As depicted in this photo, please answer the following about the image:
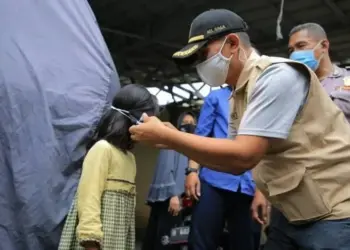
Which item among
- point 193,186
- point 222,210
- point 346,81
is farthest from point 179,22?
point 346,81

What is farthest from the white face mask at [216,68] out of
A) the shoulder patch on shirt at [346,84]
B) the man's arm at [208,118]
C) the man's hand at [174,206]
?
the man's hand at [174,206]

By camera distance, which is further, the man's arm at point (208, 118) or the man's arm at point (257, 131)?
the man's arm at point (208, 118)

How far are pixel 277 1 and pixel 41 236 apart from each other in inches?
109

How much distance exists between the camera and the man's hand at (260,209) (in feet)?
7.61

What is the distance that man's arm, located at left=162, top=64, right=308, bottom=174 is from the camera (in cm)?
127

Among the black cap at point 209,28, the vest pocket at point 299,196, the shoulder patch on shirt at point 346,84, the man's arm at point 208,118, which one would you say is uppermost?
the black cap at point 209,28

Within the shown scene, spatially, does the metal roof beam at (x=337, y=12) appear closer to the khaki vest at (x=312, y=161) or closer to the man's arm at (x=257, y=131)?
the khaki vest at (x=312, y=161)

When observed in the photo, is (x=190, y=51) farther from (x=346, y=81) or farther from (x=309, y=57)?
(x=309, y=57)

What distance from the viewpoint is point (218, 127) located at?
2.54 m

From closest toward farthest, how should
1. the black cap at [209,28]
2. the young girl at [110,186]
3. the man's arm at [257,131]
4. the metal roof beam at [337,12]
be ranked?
the man's arm at [257,131]
the black cap at [209,28]
the young girl at [110,186]
the metal roof beam at [337,12]

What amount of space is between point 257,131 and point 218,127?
1268mm

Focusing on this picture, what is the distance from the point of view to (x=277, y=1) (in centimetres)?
398

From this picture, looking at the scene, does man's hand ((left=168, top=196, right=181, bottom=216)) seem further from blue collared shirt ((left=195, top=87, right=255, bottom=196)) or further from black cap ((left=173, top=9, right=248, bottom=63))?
black cap ((left=173, top=9, right=248, bottom=63))

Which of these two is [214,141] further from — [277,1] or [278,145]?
[277,1]
